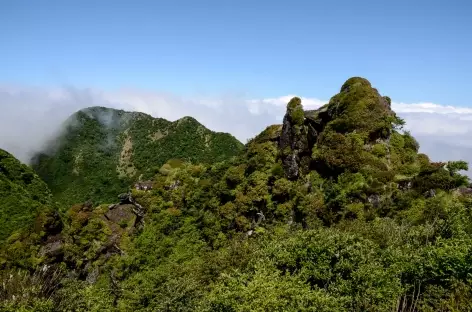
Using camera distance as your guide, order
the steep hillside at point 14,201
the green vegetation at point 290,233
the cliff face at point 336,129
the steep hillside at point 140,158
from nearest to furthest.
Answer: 1. the green vegetation at point 290,233
2. the cliff face at point 336,129
3. the steep hillside at point 14,201
4. the steep hillside at point 140,158

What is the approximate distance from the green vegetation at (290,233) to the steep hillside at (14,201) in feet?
65.1

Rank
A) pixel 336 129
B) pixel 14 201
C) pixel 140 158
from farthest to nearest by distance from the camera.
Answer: pixel 140 158
pixel 14 201
pixel 336 129

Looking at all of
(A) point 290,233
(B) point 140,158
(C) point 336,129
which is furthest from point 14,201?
(C) point 336,129

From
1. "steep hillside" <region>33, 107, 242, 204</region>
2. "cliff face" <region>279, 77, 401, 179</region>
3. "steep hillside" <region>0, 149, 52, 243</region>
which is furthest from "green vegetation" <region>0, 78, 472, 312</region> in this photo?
"steep hillside" <region>33, 107, 242, 204</region>

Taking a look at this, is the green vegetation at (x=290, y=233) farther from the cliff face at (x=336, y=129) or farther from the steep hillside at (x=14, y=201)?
the steep hillside at (x=14, y=201)

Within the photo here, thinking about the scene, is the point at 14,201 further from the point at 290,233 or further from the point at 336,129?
the point at 336,129

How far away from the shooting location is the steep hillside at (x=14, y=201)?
96500 millimetres

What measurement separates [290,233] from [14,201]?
3326 inches

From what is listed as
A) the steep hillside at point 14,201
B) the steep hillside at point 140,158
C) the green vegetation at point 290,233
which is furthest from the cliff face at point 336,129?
the steep hillside at point 140,158

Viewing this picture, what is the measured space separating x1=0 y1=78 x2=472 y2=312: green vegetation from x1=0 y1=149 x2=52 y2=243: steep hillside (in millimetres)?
19832

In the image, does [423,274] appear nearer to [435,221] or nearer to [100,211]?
[435,221]

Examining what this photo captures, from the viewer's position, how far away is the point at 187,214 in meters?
67.4

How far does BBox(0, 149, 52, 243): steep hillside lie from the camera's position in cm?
9650

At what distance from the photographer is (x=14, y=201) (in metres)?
103
